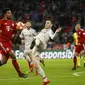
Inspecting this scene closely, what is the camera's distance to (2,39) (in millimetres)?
12164

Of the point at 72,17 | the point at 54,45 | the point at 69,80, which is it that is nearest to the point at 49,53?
the point at 54,45

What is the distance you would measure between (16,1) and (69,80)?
27.5 metres

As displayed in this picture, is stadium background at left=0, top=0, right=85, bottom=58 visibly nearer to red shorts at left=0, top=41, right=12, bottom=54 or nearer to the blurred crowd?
the blurred crowd

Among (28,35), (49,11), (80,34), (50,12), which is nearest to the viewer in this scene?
(28,35)

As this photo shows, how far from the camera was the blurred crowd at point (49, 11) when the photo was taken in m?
36.2

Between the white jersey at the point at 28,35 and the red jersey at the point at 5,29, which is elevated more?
the red jersey at the point at 5,29

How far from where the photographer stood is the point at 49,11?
125ft

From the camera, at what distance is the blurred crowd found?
36.2 m

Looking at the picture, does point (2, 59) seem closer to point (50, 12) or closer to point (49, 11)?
point (50, 12)

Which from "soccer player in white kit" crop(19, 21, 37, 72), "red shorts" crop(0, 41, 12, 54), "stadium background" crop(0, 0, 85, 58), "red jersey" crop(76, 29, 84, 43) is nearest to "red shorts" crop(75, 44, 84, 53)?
"red jersey" crop(76, 29, 84, 43)

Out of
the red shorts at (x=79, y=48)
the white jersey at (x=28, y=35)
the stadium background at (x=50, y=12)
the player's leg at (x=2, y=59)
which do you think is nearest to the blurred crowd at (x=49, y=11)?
the stadium background at (x=50, y=12)

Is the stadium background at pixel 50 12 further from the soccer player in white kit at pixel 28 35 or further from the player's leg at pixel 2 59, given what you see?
the player's leg at pixel 2 59

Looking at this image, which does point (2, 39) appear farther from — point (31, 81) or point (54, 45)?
point (54, 45)

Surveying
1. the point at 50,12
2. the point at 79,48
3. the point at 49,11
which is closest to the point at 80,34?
the point at 79,48
